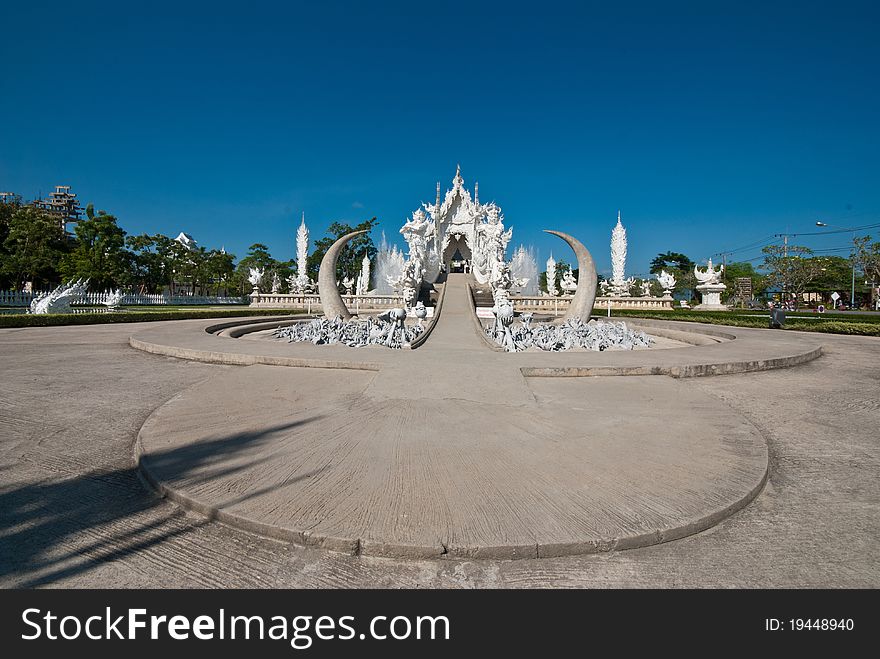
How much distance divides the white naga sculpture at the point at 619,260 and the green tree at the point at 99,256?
42348 mm

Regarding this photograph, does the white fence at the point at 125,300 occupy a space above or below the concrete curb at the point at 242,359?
above

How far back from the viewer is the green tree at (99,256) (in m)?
36.5

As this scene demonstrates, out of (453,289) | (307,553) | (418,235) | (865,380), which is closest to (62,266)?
(418,235)

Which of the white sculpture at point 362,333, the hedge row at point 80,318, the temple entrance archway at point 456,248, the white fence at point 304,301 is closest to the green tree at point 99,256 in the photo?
the white fence at point 304,301

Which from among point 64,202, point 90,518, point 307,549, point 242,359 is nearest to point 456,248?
point 242,359

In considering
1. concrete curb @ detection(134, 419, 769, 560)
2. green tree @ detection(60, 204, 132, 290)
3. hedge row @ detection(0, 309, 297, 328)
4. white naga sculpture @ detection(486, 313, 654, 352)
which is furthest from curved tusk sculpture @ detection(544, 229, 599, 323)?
green tree @ detection(60, 204, 132, 290)

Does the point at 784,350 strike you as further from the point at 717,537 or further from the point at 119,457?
the point at 119,457

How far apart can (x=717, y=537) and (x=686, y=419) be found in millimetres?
2435

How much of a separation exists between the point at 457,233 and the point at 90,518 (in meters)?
35.8

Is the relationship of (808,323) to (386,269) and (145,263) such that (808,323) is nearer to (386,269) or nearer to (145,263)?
(386,269)

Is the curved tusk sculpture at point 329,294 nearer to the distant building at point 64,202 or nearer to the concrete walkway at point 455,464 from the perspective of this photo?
the concrete walkway at point 455,464

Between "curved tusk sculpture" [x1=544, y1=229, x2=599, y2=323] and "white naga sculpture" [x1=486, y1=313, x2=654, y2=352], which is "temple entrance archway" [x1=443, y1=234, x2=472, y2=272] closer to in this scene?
"curved tusk sculpture" [x1=544, y1=229, x2=599, y2=323]

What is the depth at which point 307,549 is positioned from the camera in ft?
8.27

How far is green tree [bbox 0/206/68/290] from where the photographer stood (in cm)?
→ 3500
